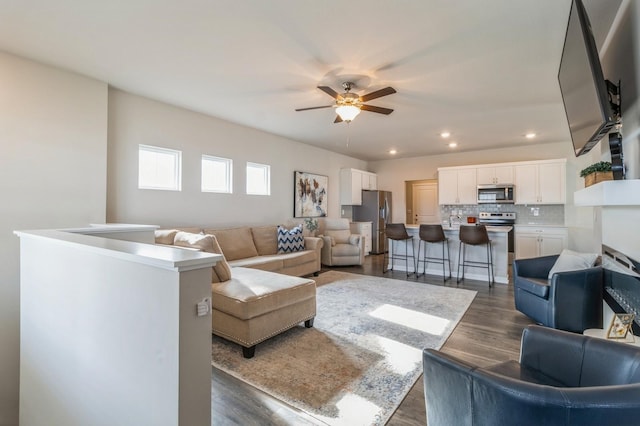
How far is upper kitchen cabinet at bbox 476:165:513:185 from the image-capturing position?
6543 millimetres

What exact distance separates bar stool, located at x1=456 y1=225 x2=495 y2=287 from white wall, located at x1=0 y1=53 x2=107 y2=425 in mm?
5024

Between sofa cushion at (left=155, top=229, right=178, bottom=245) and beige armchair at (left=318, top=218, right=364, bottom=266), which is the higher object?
sofa cushion at (left=155, top=229, right=178, bottom=245)

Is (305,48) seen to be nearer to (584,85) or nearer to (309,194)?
(584,85)

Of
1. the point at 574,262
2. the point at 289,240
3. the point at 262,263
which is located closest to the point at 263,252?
the point at 289,240

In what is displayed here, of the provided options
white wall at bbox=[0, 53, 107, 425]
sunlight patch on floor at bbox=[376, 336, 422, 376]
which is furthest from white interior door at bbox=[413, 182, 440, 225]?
white wall at bbox=[0, 53, 107, 425]

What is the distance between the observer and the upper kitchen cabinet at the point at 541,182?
6.06m

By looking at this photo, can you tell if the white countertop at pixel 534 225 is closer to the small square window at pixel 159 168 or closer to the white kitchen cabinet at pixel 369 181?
the white kitchen cabinet at pixel 369 181

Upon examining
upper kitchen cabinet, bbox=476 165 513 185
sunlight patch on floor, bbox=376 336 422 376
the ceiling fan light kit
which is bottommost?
sunlight patch on floor, bbox=376 336 422 376

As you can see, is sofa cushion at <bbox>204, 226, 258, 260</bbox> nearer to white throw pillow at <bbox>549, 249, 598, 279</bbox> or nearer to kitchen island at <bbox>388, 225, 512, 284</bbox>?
kitchen island at <bbox>388, 225, 512, 284</bbox>

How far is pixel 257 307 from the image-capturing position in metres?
2.58

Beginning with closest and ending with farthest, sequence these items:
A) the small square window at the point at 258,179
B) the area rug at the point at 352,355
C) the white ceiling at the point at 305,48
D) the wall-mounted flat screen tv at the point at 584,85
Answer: the wall-mounted flat screen tv at the point at 584,85 → the area rug at the point at 352,355 → the white ceiling at the point at 305,48 → the small square window at the point at 258,179

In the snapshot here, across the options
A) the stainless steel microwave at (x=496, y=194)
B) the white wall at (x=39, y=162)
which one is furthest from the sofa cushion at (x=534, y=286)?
the white wall at (x=39, y=162)

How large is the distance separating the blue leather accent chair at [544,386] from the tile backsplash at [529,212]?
616 cm

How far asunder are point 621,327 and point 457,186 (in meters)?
5.85
